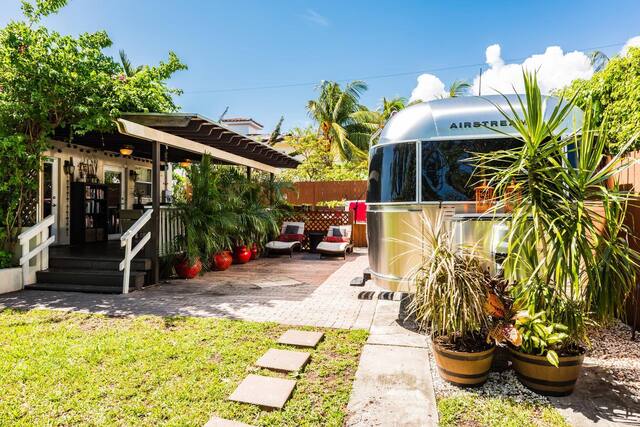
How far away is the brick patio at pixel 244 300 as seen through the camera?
5.23 m

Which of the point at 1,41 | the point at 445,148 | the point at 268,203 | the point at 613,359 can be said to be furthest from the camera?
the point at 268,203

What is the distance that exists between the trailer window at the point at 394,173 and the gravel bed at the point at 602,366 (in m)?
1.92

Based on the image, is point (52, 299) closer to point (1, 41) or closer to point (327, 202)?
point (1, 41)

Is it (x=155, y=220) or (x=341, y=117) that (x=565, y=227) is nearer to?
(x=155, y=220)

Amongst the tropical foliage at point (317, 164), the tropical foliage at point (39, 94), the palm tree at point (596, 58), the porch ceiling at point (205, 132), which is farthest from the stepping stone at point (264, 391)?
the palm tree at point (596, 58)

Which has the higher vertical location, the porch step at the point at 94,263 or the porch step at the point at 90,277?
the porch step at the point at 94,263

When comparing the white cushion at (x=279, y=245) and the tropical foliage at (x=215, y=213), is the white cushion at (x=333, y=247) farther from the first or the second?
the tropical foliage at (x=215, y=213)

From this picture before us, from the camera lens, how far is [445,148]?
460 centimetres

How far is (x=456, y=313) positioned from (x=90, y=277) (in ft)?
20.9

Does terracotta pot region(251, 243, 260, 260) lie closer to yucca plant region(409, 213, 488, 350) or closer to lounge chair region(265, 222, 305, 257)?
lounge chair region(265, 222, 305, 257)

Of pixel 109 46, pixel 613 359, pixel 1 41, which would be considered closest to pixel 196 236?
pixel 109 46

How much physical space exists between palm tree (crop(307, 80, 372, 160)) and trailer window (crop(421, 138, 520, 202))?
1683 cm

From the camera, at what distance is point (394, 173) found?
4848 mm

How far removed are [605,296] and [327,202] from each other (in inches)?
473
